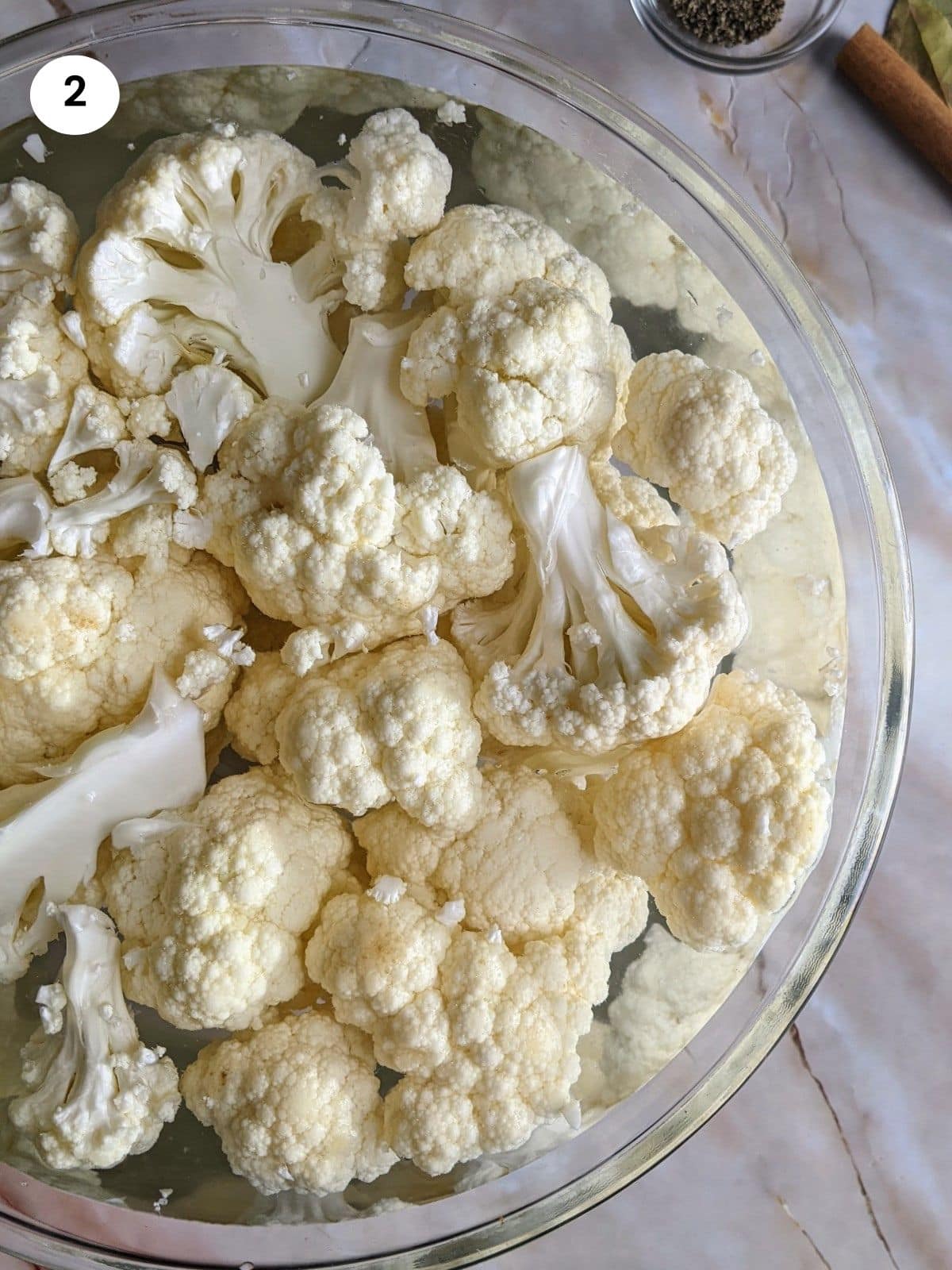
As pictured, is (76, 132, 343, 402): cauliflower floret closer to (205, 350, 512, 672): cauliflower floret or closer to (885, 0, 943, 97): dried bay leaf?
(205, 350, 512, 672): cauliflower floret

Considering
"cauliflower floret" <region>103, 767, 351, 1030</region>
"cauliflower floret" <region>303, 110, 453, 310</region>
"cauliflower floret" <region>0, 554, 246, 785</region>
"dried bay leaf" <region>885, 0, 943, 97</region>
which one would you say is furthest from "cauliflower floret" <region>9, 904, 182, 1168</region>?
"dried bay leaf" <region>885, 0, 943, 97</region>

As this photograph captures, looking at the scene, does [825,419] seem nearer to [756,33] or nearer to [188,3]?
[756,33]

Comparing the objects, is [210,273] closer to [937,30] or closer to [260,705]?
[260,705]

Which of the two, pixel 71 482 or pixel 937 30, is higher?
pixel 937 30

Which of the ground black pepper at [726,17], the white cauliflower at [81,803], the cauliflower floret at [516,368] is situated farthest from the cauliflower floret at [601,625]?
the ground black pepper at [726,17]

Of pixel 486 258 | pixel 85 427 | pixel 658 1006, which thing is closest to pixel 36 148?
pixel 85 427

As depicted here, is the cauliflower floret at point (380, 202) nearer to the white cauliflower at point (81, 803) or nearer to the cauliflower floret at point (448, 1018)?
the white cauliflower at point (81, 803)
